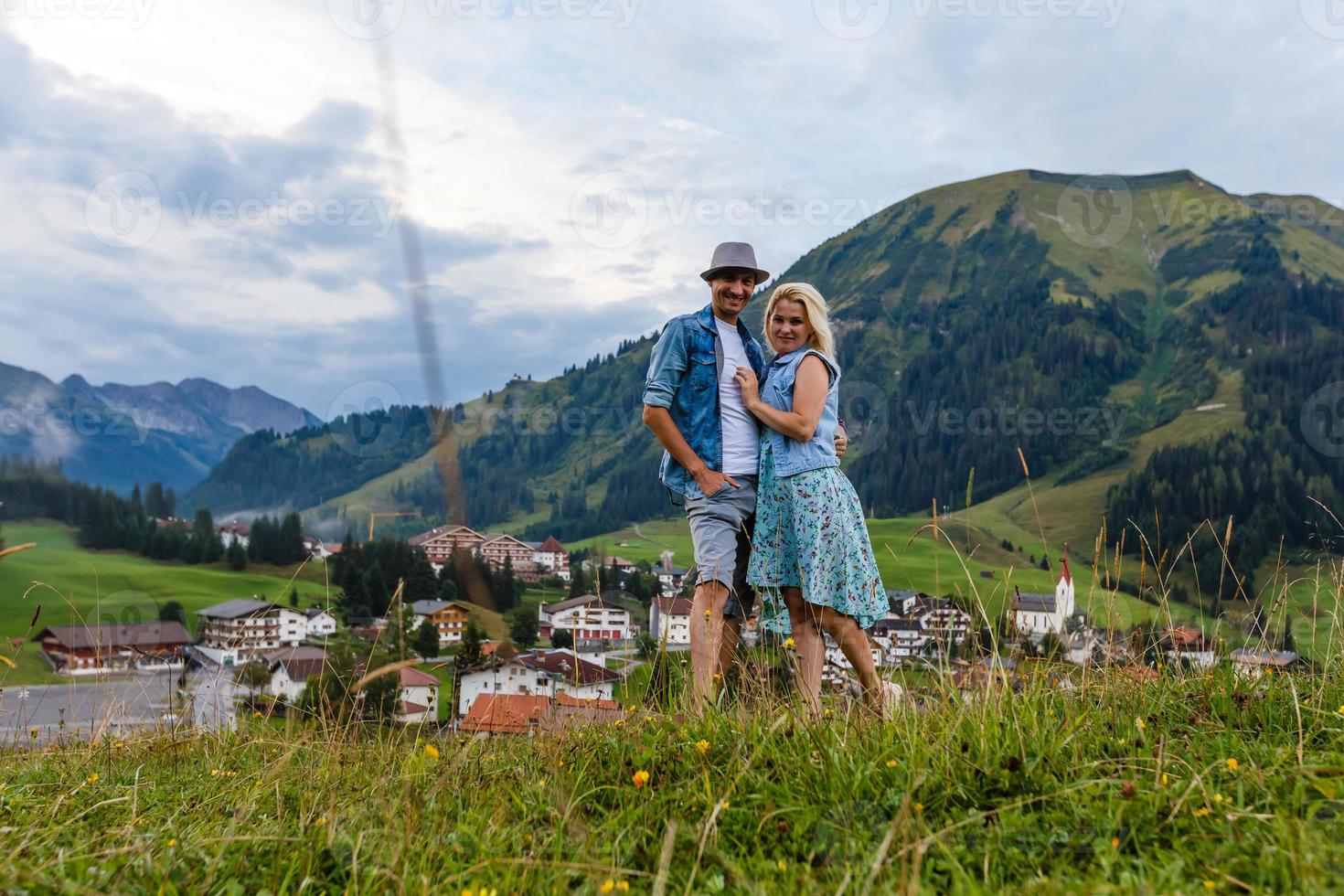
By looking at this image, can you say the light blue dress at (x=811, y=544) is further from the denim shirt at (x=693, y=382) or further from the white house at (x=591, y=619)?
the white house at (x=591, y=619)

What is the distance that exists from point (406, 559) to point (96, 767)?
76.5 meters

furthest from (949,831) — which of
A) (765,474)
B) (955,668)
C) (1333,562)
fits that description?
(1333,562)

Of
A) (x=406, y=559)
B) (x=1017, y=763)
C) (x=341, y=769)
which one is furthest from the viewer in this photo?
(x=406, y=559)

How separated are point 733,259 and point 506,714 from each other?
3080 mm

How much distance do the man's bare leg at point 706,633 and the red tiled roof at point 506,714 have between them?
0.85m

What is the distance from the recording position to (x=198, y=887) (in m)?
2.71

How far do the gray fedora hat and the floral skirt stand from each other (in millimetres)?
1117

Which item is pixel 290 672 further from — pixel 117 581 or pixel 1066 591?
pixel 117 581

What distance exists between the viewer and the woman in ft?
17.7

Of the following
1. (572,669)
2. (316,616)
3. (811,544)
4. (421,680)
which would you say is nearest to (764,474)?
(811,544)

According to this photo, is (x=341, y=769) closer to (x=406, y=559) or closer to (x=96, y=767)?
(x=96, y=767)

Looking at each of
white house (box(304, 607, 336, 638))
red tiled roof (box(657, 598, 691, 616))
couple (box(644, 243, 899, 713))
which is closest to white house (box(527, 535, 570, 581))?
white house (box(304, 607, 336, 638))

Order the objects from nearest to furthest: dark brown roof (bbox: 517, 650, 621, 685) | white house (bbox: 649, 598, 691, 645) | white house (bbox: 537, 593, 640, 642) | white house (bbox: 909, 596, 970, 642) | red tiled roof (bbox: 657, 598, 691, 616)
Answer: white house (bbox: 649, 598, 691, 645)
white house (bbox: 537, 593, 640, 642)
white house (bbox: 909, 596, 970, 642)
dark brown roof (bbox: 517, 650, 621, 685)
red tiled roof (bbox: 657, 598, 691, 616)

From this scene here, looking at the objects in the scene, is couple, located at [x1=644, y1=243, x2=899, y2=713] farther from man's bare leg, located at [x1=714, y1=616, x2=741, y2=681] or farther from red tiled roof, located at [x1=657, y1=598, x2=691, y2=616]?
red tiled roof, located at [x1=657, y1=598, x2=691, y2=616]
